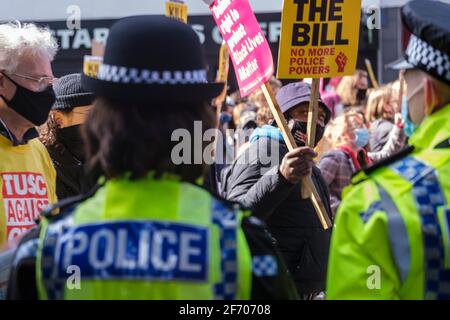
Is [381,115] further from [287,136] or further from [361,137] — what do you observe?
[287,136]

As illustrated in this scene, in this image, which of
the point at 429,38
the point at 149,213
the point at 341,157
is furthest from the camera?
the point at 341,157

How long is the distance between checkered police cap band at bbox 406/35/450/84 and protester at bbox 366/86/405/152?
6101 mm

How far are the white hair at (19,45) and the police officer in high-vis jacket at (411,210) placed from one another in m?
2.00

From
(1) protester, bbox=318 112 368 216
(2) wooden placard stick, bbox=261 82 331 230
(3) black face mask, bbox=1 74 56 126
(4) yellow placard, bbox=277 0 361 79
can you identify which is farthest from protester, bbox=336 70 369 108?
(3) black face mask, bbox=1 74 56 126

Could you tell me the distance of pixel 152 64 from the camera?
222cm

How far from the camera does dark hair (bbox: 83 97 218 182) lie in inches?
85.0

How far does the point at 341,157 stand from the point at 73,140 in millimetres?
2714

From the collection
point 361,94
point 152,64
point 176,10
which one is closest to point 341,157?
point 176,10

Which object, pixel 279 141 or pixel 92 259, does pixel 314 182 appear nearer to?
pixel 279 141

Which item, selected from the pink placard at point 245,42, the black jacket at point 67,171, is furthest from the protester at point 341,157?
the black jacket at point 67,171

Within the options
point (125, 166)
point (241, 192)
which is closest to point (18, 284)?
point (125, 166)

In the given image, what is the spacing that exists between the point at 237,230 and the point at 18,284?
61 cm

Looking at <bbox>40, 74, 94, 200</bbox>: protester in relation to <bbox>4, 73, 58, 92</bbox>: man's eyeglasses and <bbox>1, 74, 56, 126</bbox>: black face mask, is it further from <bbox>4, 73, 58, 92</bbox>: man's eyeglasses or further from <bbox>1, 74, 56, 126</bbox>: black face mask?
<bbox>1, 74, 56, 126</bbox>: black face mask
